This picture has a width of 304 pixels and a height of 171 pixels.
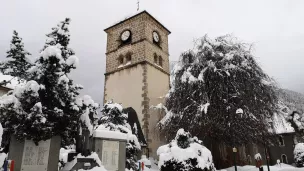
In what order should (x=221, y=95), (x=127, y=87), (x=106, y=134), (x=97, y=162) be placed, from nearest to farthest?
(x=97, y=162) < (x=106, y=134) < (x=221, y=95) < (x=127, y=87)

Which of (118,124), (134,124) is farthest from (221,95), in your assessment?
(134,124)

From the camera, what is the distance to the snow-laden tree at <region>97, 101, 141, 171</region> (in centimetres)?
1460

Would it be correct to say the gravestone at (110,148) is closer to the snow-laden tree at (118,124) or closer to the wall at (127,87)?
the snow-laden tree at (118,124)

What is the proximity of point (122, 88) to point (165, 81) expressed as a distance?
13.8 ft

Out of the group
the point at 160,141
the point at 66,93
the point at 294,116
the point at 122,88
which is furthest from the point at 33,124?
the point at 294,116

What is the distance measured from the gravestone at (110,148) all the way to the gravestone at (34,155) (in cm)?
179

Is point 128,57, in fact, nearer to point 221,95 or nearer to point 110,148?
point 221,95

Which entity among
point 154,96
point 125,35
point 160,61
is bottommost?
point 154,96

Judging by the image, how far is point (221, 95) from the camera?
16.5 metres

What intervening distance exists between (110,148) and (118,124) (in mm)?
4551

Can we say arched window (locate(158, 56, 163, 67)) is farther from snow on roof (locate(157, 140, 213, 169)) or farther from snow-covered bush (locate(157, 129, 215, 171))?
snow on roof (locate(157, 140, 213, 169))

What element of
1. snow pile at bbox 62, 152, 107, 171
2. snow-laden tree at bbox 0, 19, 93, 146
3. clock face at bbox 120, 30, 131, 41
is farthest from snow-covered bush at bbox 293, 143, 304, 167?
snow-laden tree at bbox 0, 19, 93, 146

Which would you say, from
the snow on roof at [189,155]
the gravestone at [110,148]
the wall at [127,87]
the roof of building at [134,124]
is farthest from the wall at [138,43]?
the gravestone at [110,148]

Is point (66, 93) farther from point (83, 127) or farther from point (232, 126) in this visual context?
point (232, 126)
